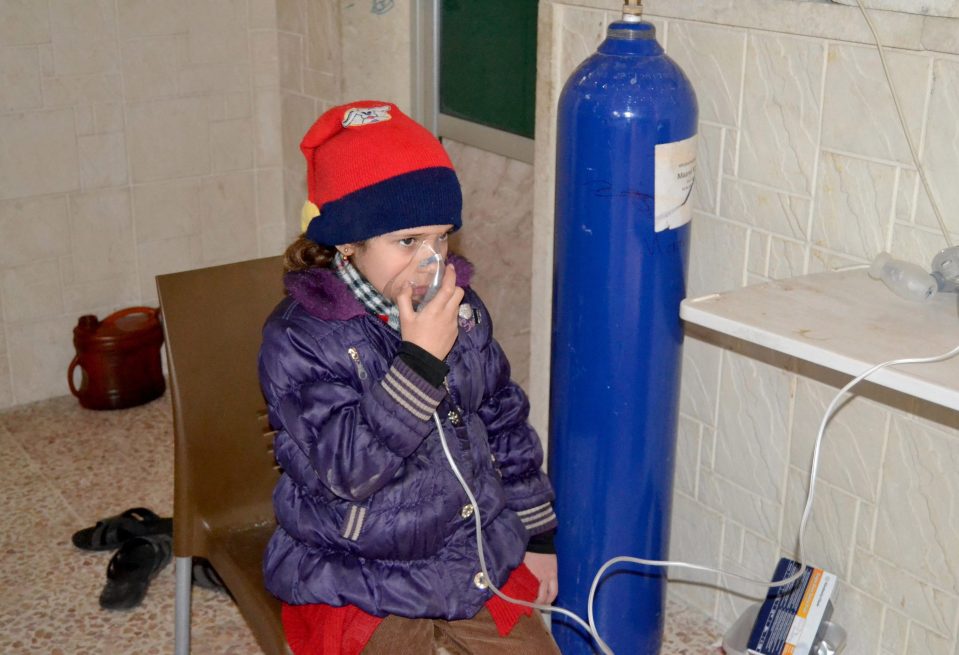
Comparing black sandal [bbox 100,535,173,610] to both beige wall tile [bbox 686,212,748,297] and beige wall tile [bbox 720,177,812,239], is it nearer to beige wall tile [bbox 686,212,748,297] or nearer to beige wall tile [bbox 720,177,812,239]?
beige wall tile [bbox 686,212,748,297]

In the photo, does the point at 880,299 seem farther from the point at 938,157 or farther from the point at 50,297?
the point at 50,297

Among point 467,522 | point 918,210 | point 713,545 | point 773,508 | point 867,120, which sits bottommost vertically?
point 713,545

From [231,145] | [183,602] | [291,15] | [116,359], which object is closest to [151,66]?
[231,145]

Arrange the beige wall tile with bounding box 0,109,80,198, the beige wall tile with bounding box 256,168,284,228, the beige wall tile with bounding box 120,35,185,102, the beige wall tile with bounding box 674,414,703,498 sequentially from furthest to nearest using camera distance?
the beige wall tile with bounding box 256,168,284,228 < the beige wall tile with bounding box 120,35,185,102 < the beige wall tile with bounding box 0,109,80,198 < the beige wall tile with bounding box 674,414,703,498

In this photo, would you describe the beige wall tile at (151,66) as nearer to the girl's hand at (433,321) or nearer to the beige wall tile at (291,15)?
the beige wall tile at (291,15)

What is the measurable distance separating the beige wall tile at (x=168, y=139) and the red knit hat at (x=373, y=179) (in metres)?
1.96

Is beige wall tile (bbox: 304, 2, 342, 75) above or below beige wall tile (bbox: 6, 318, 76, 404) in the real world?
above

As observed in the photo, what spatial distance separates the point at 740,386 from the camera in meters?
2.34

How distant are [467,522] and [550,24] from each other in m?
1.13

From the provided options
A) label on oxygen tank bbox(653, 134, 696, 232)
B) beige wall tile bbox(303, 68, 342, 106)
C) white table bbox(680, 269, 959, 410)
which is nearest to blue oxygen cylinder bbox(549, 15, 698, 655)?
label on oxygen tank bbox(653, 134, 696, 232)

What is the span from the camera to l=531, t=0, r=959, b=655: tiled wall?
193 cm

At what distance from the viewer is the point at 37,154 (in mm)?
3471

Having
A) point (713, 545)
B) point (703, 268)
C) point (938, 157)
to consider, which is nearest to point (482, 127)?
point (703, 268)

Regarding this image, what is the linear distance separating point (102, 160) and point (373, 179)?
6.89 ft
